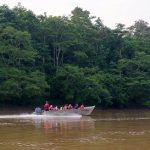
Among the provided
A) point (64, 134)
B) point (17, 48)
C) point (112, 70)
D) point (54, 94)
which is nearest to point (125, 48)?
point (112, 70)

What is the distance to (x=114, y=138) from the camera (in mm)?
17875

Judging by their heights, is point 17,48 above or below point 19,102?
above

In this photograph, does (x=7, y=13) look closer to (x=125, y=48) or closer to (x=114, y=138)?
(x=125, y=48)

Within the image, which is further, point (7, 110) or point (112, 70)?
point (112, 70)

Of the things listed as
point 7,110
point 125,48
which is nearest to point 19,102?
point 7,110

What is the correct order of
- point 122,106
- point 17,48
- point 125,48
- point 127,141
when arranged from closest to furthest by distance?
point 127,141, point 17,48, point 122,106, point 125,48

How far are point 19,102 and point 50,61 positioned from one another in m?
8.07

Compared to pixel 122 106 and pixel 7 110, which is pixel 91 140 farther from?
pixel 122 106

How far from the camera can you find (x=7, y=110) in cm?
4353

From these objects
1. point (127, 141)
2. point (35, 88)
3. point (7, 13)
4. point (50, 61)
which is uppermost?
point (7, 13)

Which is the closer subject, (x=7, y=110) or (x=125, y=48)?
(x=7, y=110)

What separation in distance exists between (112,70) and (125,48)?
5.67m

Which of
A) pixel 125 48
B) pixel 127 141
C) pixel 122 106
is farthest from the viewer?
pixel 125 48

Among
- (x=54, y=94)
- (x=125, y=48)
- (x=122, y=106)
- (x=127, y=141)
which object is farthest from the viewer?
(x=125, y=48)
